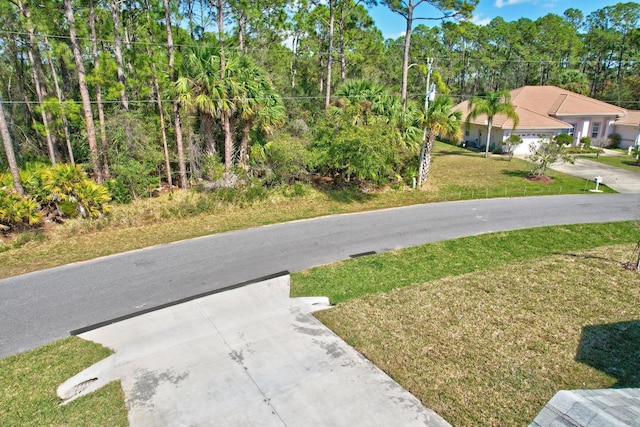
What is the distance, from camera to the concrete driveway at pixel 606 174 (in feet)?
66.3

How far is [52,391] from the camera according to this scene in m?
5.87

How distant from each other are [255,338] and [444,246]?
22.9 feet

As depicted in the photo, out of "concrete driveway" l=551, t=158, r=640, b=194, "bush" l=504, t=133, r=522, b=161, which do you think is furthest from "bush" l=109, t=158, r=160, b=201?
"bush" l=504, t=133, r=522, b=161

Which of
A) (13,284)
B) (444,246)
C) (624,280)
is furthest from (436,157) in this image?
(13,284)

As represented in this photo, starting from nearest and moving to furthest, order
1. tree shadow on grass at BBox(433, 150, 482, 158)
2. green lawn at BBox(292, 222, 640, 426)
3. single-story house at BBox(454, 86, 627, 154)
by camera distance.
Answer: green lawn at BBox(292, 222, 640, 426)
single-story house at BBox(454, 86, 627, 154)
tree shadow on grass at BBox(433, 150, 482, 158)

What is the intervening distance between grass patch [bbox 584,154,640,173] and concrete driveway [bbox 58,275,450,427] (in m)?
26.3

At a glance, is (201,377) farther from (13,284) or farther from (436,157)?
(436,157)

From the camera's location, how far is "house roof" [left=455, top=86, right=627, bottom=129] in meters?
30.1

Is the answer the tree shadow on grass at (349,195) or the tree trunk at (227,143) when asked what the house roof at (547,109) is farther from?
the tree trunk at (227,143)

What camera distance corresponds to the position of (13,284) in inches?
372

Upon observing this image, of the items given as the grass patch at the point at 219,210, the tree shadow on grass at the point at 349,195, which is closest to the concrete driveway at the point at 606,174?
the grass patch at the point at 219,210

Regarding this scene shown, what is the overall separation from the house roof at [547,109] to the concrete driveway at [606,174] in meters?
4.60

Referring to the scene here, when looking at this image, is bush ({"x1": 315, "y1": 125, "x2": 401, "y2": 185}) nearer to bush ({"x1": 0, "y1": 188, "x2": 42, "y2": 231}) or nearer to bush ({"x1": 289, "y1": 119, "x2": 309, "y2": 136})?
bush ({"x1": 289, "y1": 119, "x2": 309, "y2": 136})

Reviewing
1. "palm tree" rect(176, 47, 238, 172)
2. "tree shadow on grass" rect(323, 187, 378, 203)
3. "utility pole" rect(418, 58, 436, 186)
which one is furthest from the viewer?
"utility pole" rect(418, 58, 436, 186)
